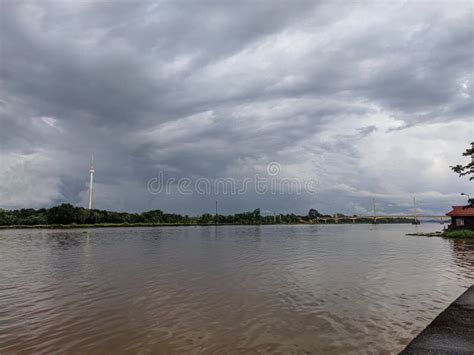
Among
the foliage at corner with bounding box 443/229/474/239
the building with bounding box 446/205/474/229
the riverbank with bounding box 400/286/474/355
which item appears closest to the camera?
the riverbank with bounding box 400/286/474/355

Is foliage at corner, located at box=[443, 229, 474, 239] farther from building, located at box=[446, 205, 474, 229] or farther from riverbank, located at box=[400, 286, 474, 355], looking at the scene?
riverbank, located at box=[400, 286, 474, 355]

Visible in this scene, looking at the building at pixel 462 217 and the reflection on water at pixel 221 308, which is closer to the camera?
the reflection on water at pixel 221 308

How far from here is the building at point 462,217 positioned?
63000 mm

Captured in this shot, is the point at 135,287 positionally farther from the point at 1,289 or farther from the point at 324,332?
the point at 324,332

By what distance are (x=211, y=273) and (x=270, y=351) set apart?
14.8 m

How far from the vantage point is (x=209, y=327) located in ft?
40.1

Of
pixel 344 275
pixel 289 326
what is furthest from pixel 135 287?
pixel 344 275

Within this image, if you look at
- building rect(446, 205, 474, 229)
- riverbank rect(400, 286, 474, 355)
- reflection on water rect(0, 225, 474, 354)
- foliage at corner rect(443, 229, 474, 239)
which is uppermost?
building rect(446, 205, 474, 229)

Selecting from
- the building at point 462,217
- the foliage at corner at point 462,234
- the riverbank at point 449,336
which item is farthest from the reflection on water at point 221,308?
the building at point 462,217

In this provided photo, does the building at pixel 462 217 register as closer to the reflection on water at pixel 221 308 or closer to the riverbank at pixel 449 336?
the reflection on water at pixel 221 308

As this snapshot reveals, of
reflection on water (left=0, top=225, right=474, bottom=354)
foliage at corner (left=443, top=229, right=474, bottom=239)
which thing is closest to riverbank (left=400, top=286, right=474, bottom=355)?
reflection on water (left=0, top=225, right=474, bottom=354)

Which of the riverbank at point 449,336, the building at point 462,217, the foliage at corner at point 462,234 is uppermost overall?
the building at point 462,217

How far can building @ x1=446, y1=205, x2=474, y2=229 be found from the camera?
207 feet

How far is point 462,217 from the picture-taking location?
6456 centimetres
